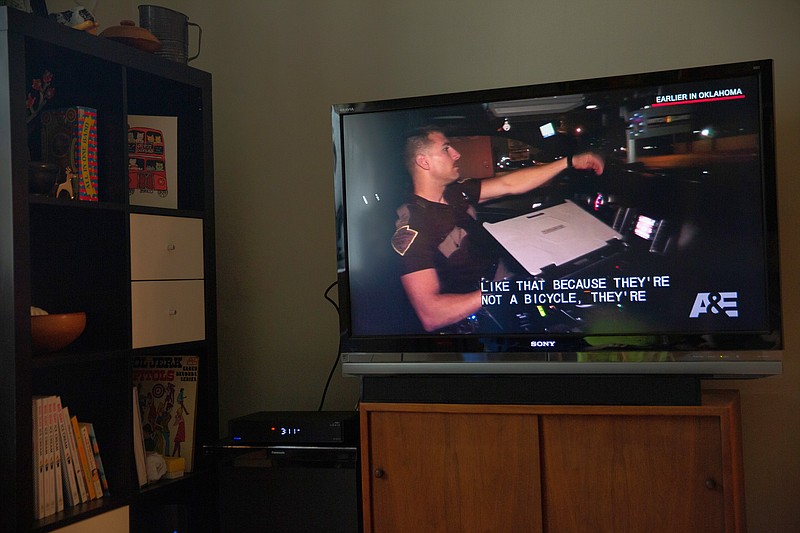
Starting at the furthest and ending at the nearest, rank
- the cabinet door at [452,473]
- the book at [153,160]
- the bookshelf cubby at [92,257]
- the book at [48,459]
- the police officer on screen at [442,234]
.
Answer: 1. the book at [153,160]
2. the police officer on screen at [442,234]
3. the cabinet door at [452,473]
4. the book at [48,459]
5. the bookshelf cubby at [92,257]

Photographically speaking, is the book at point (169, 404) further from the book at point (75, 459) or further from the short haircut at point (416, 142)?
the short haircut at point (416, 142)

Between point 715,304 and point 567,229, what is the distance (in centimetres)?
42

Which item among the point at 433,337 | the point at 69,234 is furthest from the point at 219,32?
the point at 433,337

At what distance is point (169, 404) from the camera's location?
7.95ft

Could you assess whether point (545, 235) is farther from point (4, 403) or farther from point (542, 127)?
point (4, 403)

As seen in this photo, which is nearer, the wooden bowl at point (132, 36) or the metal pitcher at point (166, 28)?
the wooden bowl at point (132, 36)

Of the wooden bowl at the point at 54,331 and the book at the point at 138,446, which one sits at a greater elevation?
the wooden bowl at the point at 54,331

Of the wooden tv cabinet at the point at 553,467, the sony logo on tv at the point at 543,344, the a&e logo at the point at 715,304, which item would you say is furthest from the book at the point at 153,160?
the a&e logo at the point at 715,304

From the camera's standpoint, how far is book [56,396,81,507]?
199cm

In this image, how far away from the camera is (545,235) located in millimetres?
2119

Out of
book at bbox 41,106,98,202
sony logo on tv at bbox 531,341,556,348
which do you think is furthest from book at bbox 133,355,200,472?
sony logo on tv at bbox 531,341,556,348

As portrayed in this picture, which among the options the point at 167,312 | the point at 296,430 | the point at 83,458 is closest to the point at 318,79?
the point at 167,312

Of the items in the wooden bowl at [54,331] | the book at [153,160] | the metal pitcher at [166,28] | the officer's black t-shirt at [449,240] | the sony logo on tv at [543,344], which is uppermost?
the metal pitcher at [166,28]

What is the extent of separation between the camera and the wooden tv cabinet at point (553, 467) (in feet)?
6.28
